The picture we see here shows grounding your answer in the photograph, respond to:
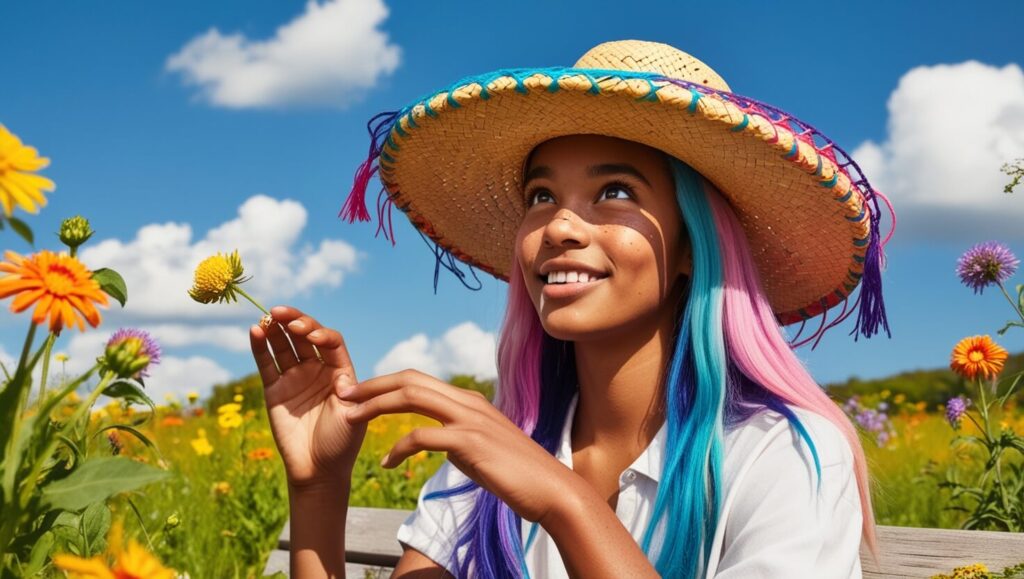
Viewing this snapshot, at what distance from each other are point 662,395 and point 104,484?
1644 millimetres

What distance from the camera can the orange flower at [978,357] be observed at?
296cm

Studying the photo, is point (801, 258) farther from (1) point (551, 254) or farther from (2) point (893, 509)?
(2) point (893, 509)

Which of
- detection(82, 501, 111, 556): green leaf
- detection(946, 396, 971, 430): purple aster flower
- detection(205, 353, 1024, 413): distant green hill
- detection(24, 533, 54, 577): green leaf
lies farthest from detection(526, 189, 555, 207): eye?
detection(205, 353, 1024, 413): distant green hill

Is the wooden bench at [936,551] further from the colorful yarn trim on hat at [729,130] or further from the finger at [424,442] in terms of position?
the finger at [424,442]

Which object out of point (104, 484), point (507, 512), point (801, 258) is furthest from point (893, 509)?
point (104, 484)

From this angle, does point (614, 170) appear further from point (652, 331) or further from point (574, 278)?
point (652, 331)

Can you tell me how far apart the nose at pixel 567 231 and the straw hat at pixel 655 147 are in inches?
8.2

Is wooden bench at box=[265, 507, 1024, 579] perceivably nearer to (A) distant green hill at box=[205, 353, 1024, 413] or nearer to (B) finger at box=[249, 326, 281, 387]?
(B) finger at box=[249, 326, 281, 387]

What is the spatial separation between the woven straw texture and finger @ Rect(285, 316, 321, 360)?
2.03ft

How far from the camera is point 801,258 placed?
8.13ft

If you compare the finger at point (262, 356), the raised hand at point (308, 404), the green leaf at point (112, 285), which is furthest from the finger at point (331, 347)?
the green leaf at point (112, 285)

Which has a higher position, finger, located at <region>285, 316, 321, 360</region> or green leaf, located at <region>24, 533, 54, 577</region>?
finger, located at <region>285, 316, 321, 360</region>

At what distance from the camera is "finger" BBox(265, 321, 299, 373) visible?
2.05 metres

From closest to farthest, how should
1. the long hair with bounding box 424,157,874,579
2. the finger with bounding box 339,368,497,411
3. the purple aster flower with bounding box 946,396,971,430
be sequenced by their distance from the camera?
the finger with bounding box 339,368,497,411
the long hair with bounding box 424,157,874,579
the purple aster flower with bounding box 946,396,971,430
